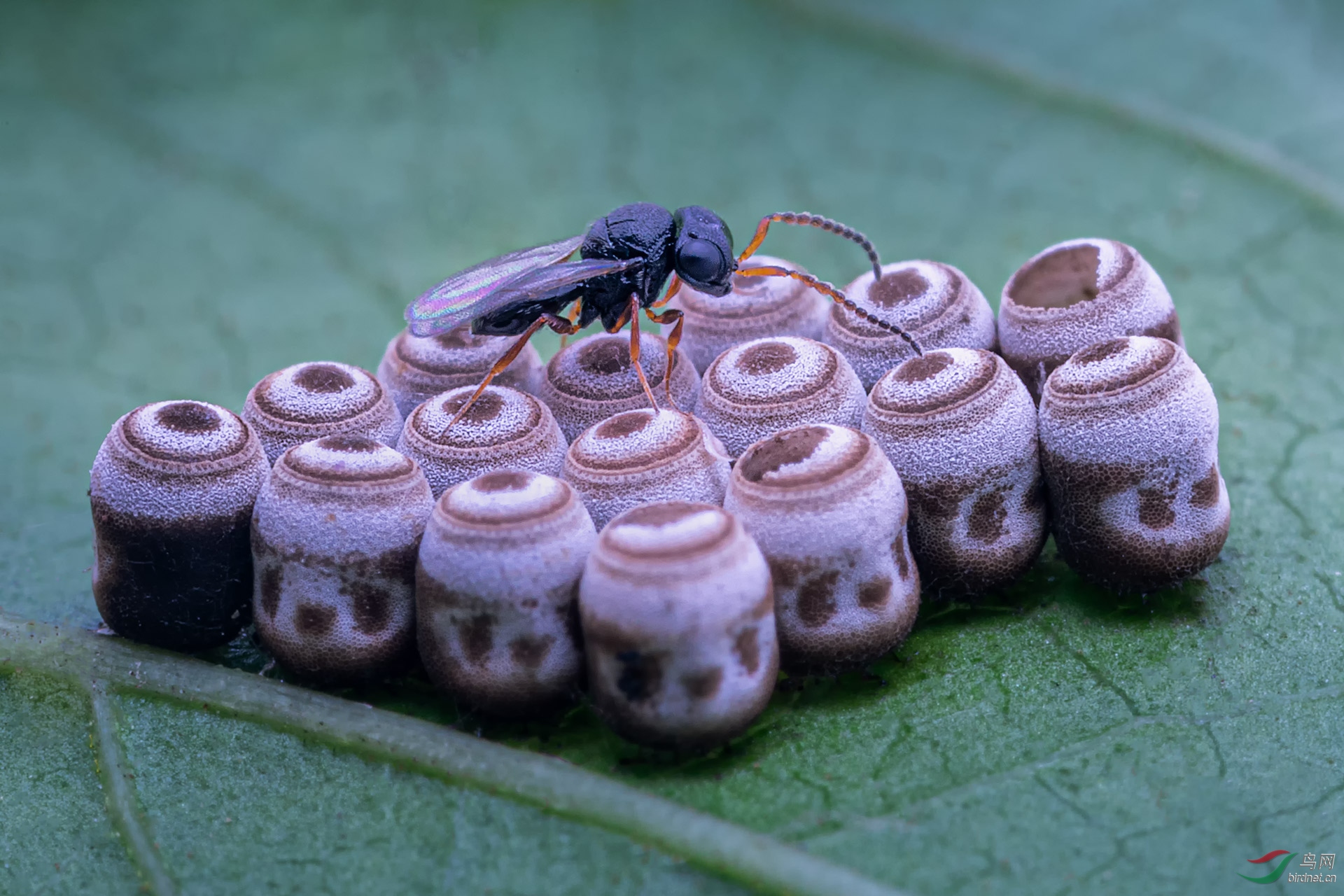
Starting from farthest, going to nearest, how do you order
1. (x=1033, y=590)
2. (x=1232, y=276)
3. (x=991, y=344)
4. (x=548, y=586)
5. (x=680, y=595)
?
1. (x=1232, y=276)
2. (x=991, y=344)
3. (x=1033, y=590)
4. (x=548, y=586)
5. (x=680, y=595)

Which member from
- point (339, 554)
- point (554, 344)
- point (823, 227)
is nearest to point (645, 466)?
point (339, 554)

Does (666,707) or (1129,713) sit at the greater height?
(666,707)

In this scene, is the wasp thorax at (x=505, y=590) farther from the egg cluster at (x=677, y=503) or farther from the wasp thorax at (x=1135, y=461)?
the wasp thorax at (x=1135, y=461)

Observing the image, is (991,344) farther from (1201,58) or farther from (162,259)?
(162,259)

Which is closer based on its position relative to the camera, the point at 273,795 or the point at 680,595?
the point at 680,595

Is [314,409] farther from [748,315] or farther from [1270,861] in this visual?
[1270,861]

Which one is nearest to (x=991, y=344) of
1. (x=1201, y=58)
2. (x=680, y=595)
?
(x=680, y=595)

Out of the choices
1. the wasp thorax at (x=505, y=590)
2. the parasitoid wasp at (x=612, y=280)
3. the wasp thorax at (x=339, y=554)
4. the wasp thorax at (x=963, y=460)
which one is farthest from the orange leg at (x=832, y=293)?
the wasp thorax at (x=339, y=554)
